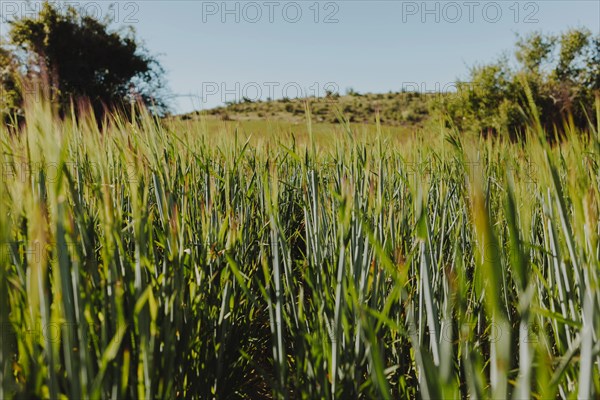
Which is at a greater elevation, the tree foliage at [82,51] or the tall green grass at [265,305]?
the tree foliage at [82,51]

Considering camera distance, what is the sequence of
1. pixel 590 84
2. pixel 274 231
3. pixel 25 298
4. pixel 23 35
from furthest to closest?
pixel 590 84, pixel 23 35, pixel 274 231, pixel 25 298

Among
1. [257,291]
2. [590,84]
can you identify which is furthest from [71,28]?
[590,84]

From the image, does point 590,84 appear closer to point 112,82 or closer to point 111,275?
point 112,82

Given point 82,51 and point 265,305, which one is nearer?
point 265,305

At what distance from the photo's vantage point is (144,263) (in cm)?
71

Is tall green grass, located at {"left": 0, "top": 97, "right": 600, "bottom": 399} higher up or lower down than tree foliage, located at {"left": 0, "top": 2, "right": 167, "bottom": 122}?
lower down

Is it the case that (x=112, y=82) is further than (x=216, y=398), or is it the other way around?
(x=112, y=82)

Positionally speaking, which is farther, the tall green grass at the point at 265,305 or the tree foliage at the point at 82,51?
the tree foliage at the point at 82,51

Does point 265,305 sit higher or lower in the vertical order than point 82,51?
lower

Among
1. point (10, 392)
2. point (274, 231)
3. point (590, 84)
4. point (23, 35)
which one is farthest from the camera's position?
point (590, 84)

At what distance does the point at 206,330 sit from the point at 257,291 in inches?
17.4

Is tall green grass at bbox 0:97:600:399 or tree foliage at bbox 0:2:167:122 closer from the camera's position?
tall green grass at bbox 0:97:600:399

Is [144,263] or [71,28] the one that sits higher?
[71,28]

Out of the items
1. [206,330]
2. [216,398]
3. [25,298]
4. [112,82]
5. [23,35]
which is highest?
[23,35]
